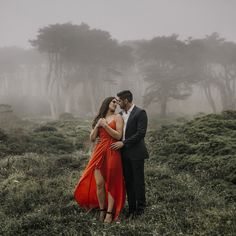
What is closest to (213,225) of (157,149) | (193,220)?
(193,220)

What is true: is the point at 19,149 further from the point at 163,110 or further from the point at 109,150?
the point at 163,110

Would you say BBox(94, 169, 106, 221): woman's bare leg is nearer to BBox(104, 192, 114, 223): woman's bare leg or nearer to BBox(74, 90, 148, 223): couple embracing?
BBox(74, 90, 148, 223): couple embracing

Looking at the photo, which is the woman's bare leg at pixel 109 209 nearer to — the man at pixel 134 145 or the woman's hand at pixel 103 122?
the man at pixel 134 145

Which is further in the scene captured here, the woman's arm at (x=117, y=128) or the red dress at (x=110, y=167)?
the red dress at (x=110, y=167)

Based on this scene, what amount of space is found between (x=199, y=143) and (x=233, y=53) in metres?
43.1

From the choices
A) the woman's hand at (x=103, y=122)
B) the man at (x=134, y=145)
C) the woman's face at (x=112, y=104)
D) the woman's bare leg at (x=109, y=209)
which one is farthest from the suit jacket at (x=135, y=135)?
the woman's bare leg at (x=109, y=209)

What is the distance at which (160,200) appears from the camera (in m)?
8.22

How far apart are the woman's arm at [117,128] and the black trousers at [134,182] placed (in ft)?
1.58

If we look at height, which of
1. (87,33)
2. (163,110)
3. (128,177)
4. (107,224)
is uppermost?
(87,33)

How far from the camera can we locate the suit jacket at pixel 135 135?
6.93m

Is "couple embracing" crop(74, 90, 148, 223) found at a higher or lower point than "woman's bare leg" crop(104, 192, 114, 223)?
higher

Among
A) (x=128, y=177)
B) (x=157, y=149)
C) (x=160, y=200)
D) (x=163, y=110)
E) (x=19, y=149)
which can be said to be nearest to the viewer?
(x=128, y=177)

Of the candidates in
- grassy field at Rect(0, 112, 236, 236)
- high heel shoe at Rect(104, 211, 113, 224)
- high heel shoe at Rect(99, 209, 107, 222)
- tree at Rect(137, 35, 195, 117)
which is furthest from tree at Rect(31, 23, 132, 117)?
high heel shoe at Rect(104, 211, 113, 224)

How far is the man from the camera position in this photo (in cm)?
695
